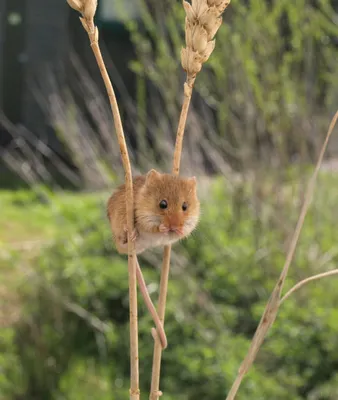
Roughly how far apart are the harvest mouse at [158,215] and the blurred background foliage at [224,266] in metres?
2.39

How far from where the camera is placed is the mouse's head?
59cm

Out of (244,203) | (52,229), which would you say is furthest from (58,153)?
(244,203)

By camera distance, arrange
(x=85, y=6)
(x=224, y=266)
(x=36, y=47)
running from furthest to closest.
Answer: (x=36, y=47)
(x=224, y=266)
(x=85, y=6)

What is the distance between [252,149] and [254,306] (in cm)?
86

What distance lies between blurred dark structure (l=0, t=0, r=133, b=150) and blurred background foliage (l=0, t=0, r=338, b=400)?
378 cm

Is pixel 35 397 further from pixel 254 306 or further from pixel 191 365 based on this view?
pixel 254 306

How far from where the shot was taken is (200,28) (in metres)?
0.56

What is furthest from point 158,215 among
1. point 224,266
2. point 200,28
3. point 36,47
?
point 36,47

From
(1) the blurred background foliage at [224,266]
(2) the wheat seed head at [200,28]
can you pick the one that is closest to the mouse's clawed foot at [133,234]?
(2) the wheat seed head at [200,28]

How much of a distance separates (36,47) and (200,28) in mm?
7615

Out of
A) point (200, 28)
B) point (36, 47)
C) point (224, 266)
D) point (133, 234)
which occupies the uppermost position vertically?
point (36, 47)

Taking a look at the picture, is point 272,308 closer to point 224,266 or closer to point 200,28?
point 200,28

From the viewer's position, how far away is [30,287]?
4.10 metres

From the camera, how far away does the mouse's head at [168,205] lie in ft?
1.95
